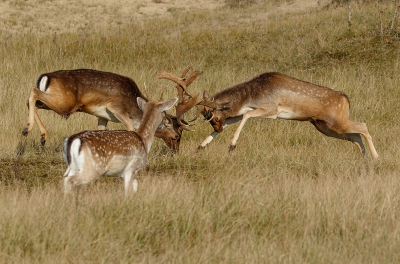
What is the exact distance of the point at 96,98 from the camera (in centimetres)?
1091

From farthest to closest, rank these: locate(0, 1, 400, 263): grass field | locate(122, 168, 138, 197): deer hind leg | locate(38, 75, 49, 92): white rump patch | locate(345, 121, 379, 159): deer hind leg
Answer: locate(345, 121, 379, 159): deer hind leg, locate(38, 75, 49, 92): white rump patch, locate(122, 168, 138, 197): deer hind leg, locate(0, 1, 400, 263): grass field

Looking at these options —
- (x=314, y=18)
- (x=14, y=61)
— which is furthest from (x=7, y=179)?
(x=314, y=18)

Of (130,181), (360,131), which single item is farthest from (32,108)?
(360,131)

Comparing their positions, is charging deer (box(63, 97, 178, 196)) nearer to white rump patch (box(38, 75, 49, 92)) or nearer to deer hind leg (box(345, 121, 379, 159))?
white rump patch (box(38, 75, 49, 92))

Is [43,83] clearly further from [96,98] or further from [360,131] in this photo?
[360,131]

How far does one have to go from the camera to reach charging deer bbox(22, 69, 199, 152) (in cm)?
1027

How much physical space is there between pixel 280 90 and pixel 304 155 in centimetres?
130

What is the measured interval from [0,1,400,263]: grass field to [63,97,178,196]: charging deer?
218mm

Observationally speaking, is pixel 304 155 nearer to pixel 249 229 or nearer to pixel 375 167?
pixel 375 167

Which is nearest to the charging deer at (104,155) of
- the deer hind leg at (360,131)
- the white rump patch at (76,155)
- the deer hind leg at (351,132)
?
the white rump patch at (76,155)

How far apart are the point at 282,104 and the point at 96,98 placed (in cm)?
275

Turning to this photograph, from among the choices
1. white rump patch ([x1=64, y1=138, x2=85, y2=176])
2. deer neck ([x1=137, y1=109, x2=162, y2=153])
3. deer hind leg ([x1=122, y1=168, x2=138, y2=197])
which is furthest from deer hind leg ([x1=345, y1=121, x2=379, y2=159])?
white rump patch ([x1=64, y1=138, x2=85, y2=176])

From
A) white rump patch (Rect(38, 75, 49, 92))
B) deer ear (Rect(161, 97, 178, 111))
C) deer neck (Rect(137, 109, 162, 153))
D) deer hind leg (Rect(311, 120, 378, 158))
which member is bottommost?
deer hind leg (Rect(311, 120, 378, 158))

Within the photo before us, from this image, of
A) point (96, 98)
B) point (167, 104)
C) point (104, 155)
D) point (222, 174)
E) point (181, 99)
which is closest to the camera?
point (104, 155)
